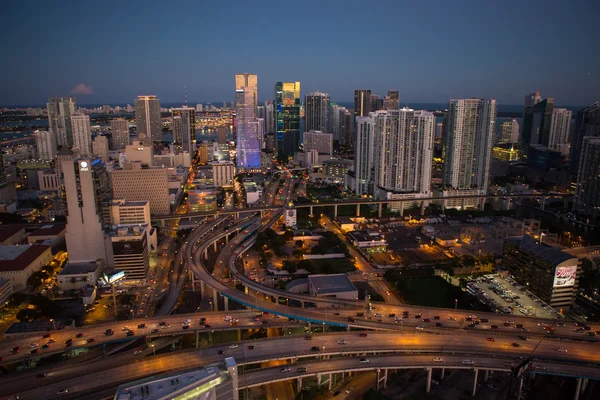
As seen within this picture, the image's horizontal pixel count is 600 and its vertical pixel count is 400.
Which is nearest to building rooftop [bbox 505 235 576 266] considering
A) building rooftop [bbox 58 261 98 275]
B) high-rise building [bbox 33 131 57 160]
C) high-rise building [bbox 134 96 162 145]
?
building rooftop [bbox 58 261 98 275]

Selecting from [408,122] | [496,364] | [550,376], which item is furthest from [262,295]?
[408,122]

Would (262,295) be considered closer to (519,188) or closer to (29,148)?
(519,188)

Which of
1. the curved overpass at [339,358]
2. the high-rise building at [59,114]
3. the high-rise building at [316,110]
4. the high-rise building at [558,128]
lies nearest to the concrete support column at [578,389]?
the curved overpass at [339,358]

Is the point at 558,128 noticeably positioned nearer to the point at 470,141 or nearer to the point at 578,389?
the point at 470,141

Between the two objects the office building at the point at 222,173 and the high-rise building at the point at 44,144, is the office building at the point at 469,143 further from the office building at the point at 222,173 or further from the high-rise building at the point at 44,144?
the high-rise building at the point at 44,144

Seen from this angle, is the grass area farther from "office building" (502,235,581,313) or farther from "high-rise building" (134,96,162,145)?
"high-rise building" (134,96,162,145)
